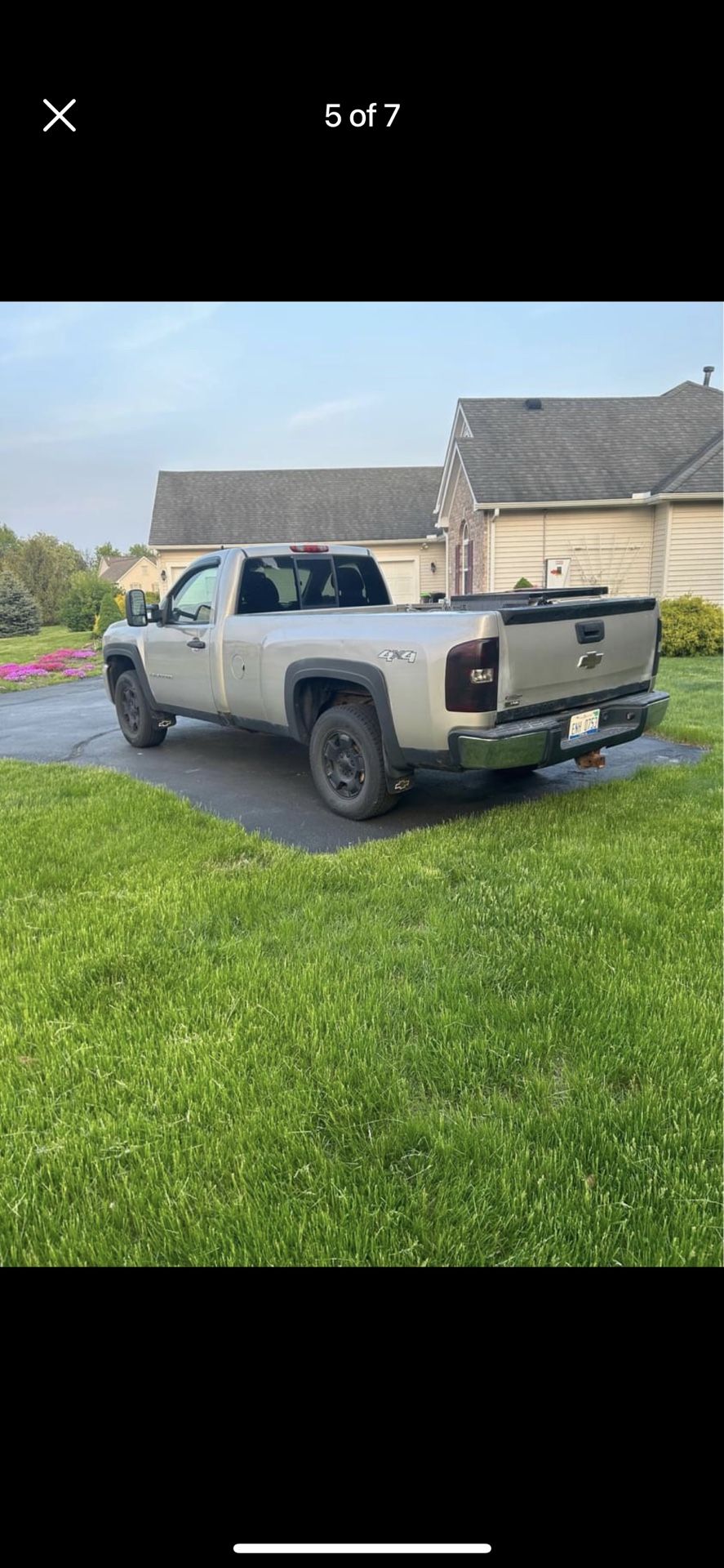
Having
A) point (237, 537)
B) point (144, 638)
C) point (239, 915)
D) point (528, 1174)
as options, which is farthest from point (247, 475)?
point (528, 1174)

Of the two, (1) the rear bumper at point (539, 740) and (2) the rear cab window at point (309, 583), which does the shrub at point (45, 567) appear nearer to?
(2) the rear cab window at point (309, 583)

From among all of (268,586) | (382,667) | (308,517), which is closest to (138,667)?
(268,586)

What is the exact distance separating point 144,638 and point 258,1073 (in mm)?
5814

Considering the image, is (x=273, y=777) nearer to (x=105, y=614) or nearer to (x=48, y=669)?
(x=48, y=669)

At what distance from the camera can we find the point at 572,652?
16.0ft

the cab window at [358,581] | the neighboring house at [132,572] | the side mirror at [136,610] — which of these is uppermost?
the neighboring house at [132,572]

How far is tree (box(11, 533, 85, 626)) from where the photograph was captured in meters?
11.0

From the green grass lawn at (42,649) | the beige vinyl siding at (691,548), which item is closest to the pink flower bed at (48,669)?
the green grass lawn at (42,649)

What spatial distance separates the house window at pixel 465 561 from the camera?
72.1 feet

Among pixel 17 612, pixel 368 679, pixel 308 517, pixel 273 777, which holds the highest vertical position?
pixel 308 517

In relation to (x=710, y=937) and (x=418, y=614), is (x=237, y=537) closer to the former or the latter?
(x=418, y=614)

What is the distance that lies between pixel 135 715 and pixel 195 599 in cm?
178

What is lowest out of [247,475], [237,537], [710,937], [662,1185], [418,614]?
[662,1185]

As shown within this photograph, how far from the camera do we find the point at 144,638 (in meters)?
7.64
